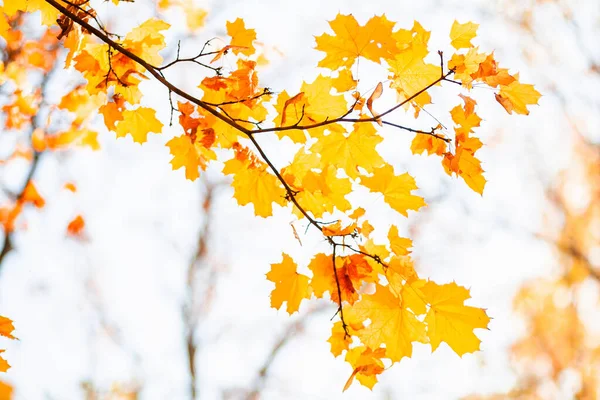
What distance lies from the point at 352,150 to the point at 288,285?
0.52m

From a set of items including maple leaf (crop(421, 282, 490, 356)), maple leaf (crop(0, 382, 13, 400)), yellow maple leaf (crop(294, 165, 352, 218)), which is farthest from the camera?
yellow maple leaf (crop(294, 165, 352, 218))

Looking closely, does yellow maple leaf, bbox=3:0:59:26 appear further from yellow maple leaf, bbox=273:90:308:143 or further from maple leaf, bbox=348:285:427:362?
maple leaf, bbox=348:285:427:362

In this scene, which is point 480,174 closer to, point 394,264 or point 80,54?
point 394,264

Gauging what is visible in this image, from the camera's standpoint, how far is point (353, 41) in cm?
151

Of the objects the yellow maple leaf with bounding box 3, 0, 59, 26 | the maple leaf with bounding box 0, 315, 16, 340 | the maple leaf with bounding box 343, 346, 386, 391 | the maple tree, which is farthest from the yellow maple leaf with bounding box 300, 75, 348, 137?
the maple leaf with bounding box 0, 315, 16, 340

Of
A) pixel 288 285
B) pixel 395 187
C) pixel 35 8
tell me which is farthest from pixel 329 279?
pixel 35 8

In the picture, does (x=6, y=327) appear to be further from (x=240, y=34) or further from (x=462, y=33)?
(x=462, y=33)

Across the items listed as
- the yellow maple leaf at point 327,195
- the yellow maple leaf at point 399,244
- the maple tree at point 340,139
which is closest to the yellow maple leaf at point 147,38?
A: the maple tree at point 340,139

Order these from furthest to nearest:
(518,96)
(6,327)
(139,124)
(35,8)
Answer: (139,124), (35,8), (518,96), (6,327)

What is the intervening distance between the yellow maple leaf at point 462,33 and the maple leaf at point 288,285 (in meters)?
0.94

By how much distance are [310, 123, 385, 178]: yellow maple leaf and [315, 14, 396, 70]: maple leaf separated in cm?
23

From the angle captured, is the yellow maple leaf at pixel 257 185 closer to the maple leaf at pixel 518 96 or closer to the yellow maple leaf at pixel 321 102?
the yellow maple leaf at pixel 321 102

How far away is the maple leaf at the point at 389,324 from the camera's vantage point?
1454mm

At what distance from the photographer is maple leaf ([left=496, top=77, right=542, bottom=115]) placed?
1.48 meters
